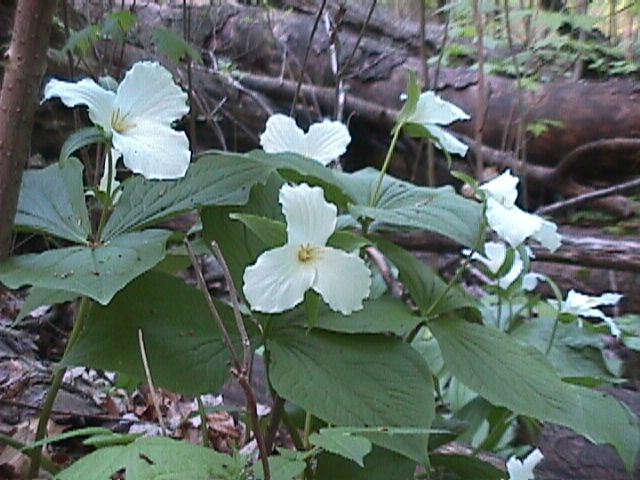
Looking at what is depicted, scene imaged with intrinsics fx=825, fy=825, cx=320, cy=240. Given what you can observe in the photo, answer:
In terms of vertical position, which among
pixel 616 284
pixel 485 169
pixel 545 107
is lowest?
pixel 616 284

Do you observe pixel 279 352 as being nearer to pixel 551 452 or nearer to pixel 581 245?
pixel 551 452

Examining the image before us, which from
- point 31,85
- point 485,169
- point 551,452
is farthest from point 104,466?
point 485,169

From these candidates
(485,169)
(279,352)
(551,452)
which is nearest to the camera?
(279,352)

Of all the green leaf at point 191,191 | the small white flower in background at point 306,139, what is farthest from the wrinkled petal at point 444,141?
the green leaf at point 191,191

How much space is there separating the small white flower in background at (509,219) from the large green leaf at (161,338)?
38 cm

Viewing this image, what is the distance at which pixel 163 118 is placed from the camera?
1027 millimetres

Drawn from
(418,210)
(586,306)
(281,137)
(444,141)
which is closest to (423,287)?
(418,210)

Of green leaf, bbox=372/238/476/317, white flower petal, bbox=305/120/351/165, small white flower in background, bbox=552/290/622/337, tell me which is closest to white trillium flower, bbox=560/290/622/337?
small white flower in background, bbox=552/290/622/337

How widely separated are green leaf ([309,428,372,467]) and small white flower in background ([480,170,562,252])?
449mm

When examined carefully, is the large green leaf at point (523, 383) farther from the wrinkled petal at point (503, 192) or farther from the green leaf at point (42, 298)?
the green leaf at point (42, 298)

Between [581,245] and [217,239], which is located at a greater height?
[217,239]

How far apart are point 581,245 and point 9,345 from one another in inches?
53.4

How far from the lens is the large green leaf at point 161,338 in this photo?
0.92 m

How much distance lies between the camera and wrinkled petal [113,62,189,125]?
3.31 ft
